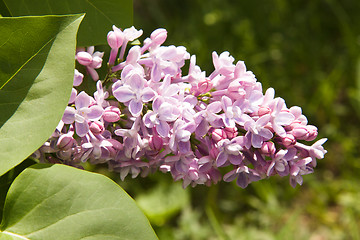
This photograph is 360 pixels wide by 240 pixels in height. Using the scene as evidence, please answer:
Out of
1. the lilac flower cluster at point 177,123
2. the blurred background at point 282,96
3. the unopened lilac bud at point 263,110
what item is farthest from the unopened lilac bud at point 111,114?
the blurred background at point 282,96

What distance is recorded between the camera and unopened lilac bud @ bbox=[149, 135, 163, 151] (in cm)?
71

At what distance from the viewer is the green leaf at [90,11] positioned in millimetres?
783

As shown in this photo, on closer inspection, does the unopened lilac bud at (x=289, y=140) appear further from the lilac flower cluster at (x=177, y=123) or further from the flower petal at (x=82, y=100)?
the flower petal at (x=82, y=100)

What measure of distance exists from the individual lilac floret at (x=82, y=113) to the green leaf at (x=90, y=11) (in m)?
0.14

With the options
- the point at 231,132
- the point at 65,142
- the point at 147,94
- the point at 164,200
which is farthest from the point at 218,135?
the point at 164,200

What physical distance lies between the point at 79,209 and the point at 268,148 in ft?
0.96

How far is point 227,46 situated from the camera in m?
2.66

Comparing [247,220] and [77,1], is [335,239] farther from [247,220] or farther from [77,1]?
[77,1]

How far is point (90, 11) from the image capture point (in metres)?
0.81

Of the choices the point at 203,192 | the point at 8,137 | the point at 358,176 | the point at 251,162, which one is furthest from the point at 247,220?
the point at 8,137

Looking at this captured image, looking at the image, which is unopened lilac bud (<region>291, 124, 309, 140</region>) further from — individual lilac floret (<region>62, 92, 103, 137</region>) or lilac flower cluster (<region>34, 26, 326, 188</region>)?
individual lilac floret (<region>62, 92, 103, 137</region>)

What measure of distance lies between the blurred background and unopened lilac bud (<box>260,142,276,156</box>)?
4.13 ft

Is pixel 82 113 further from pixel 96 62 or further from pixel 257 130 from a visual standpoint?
pixel 257 130

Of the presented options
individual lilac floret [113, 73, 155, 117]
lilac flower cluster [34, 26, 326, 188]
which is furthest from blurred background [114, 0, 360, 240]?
individual lilac floret [113, 73, 155, 117]
